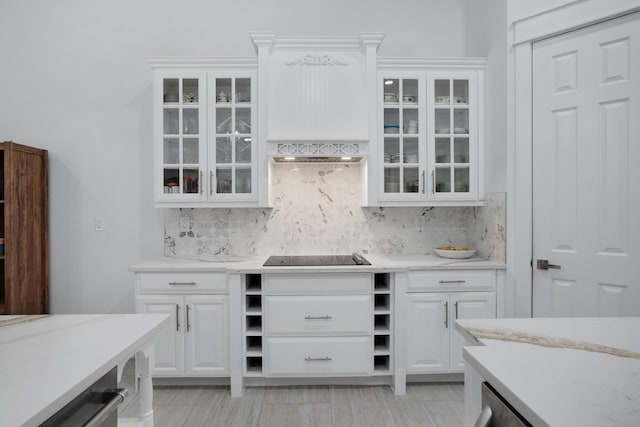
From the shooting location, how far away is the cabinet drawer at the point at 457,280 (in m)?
2.61

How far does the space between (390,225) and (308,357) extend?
130 cm

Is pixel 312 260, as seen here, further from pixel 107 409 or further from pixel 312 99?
pixel 107 409

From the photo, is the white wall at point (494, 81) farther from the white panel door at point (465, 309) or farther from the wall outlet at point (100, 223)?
the wall outlet at point (100, 223)

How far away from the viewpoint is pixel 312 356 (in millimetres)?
2527

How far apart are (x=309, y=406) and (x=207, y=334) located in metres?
0.84

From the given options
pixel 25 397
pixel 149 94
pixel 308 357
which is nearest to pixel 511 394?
pixel 25 397

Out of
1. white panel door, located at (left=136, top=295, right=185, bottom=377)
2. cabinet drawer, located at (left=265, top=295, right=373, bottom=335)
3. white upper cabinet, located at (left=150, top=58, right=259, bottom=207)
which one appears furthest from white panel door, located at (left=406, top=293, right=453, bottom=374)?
white panel door, located at (left=136, top=295, right=185, bottom=377)

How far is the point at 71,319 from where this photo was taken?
3.98 ft

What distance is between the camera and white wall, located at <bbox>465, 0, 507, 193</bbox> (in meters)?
2.64

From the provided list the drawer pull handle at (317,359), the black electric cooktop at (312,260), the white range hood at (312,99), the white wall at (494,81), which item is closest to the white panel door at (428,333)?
the black electric cooktop at (312,260)

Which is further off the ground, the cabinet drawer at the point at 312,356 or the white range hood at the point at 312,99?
the white range hood at the point at 312,99

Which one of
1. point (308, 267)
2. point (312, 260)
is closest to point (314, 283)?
point (308, 267)

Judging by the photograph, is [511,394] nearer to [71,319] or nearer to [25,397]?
[25,397]

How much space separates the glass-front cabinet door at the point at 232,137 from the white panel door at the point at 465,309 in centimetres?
167
